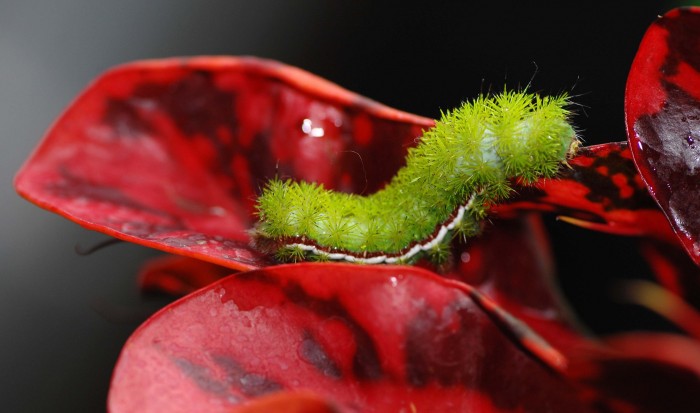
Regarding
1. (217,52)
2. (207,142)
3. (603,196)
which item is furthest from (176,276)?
(217,52)

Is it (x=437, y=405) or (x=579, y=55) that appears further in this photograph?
(x=579, y=55)

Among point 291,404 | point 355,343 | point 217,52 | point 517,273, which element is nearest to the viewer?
point 291,404

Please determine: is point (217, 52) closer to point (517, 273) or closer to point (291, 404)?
point (517, 273)

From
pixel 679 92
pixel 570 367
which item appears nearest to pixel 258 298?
pixel 570 367

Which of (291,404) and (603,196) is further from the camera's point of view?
(603,196)

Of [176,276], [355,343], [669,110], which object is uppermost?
[669,110]

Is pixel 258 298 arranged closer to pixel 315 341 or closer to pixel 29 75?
pixel 315 341

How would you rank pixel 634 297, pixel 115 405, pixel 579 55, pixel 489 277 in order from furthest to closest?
pixel 579 55 → pixel 634 297 → pixel 489 277 → pixel 115 405

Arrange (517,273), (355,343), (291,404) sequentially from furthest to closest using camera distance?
(517,273) → (355,343) → (291,404)
